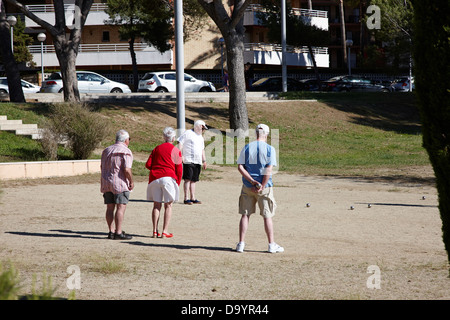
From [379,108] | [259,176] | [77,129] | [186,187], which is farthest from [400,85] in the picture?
[259,176]

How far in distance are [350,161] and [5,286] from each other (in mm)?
21042

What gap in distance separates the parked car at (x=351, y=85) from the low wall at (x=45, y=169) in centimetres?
3206

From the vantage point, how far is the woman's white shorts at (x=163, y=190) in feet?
32.3

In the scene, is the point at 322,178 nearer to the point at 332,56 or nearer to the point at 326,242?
the point at 326,242

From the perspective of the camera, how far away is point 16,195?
47.1 ft

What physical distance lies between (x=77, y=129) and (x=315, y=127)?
44.1 ft

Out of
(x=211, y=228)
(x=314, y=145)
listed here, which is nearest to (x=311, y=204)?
(x=211, y=228)

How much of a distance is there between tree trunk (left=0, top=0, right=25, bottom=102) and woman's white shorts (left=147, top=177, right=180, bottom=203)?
62.2ft

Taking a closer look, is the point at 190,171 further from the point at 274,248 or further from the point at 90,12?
the point at 90,12

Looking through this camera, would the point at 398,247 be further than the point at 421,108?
Yes

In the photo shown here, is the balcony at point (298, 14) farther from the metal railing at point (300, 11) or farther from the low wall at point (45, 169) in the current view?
the low wall at point (45, 169)

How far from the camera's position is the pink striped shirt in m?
9.55

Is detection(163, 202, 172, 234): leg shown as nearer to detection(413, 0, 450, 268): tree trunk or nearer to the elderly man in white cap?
the elderly man in white cap

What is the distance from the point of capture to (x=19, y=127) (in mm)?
22094
